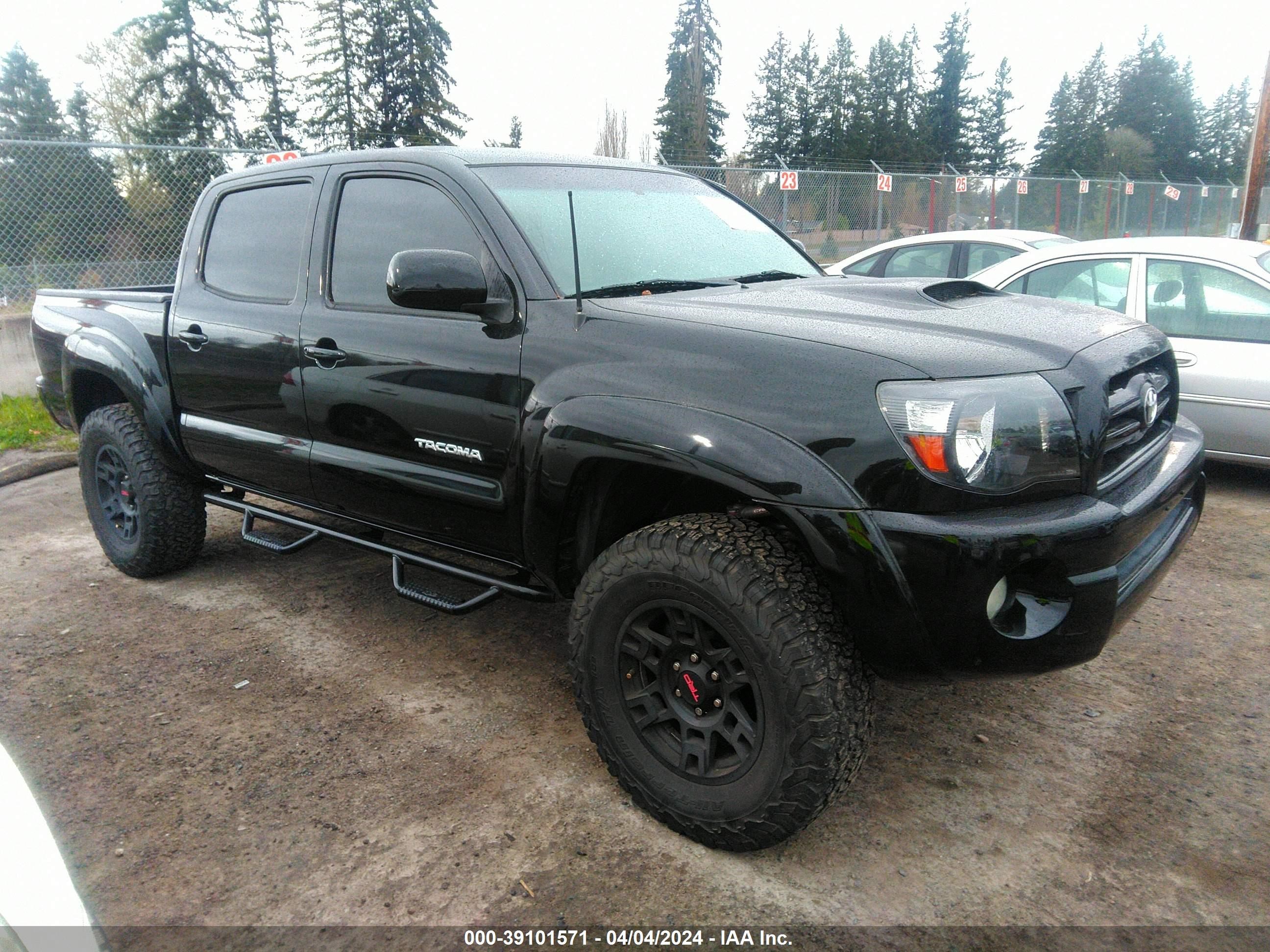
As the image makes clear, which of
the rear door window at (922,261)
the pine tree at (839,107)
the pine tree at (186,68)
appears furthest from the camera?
the pine tree at (839,107)

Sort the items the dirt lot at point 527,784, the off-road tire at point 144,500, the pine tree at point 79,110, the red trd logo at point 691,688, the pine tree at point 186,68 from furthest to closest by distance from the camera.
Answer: the pine tree at point 79,110 < the pine tree at point 186,68 < the off-road tire at point 144,500 < the red trd logo at point 691,688 < the dirt lot at point 527,784

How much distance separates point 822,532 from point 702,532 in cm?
32

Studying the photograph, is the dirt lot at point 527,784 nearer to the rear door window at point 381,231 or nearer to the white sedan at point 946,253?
the rear door window at point 381,231

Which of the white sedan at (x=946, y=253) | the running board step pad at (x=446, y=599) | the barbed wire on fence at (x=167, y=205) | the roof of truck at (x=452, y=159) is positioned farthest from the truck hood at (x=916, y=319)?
the barbed wire on fence at (x=167, y=205)

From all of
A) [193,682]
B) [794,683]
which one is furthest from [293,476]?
[794,683]

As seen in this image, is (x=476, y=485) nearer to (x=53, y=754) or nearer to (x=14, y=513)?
(x=53, y=754)

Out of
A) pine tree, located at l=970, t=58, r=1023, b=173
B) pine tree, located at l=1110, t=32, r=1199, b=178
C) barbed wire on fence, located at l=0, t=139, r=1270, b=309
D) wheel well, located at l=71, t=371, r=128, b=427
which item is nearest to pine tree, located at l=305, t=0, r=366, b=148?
barbed wire on fence, located at l=0, t=139, r=1270, b=309

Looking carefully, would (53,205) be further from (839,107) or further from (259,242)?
(839,107)

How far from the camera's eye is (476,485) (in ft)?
9.45

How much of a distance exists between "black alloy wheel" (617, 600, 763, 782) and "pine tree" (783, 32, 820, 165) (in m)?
47.1

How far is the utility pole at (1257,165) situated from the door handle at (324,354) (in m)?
12.7

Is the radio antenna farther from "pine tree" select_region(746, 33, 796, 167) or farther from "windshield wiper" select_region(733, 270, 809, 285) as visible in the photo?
"pine tree" select_region(746, 33, 796, 167)

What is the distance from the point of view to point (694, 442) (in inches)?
90.4

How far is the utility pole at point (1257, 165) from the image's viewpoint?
467 inches
